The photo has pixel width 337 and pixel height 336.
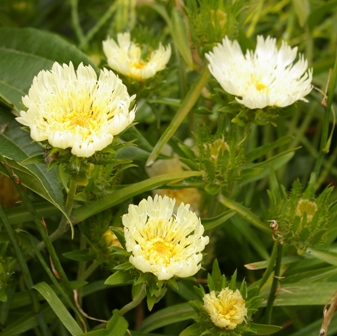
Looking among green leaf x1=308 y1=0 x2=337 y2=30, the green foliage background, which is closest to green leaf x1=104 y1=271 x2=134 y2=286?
the green foliage background

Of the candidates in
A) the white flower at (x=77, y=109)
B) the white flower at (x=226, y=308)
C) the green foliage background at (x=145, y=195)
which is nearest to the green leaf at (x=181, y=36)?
the green foliage background at (x=145, y=195)

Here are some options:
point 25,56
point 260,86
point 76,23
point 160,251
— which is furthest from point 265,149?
point 76,23

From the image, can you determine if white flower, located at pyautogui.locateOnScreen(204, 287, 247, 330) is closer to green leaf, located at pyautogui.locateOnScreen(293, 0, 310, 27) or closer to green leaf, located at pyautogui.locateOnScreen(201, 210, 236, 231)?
green leaf, located at pyautogui.locateOnScreen(201, 210, 236, 231)

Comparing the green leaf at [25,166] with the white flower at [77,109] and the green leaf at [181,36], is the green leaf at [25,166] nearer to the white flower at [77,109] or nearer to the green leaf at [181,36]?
the white flower at [77,109]

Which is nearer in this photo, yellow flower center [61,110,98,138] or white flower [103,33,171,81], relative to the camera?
yellow flower center [61,110,98,138]

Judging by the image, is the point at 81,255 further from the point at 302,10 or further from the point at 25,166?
the point at 302,10

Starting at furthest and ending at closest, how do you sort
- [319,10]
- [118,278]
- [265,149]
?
[319,10], [265,149], [118,278]

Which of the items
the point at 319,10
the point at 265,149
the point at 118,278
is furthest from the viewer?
the point at 319,10
